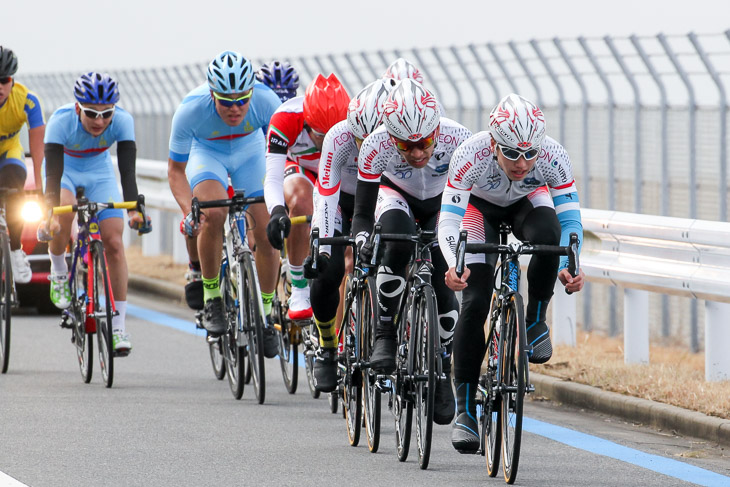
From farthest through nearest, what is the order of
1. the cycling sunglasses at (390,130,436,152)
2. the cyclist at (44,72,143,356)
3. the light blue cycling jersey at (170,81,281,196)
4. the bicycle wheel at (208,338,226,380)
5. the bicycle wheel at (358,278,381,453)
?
the bicycle wheel at (208,338,226,380)
the cyclist at (44,72,143,356)
the light blue cycling jersey at (170,81,281,196)
the bicycle wheel at (358,278,381,453)
the cycling sunglasses at (390,130,436,152)

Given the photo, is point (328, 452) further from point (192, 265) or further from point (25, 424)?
point (192, 265)

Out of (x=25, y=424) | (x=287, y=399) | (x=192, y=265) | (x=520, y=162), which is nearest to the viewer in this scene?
(x=520, y=162)

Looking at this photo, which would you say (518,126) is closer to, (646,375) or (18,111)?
(646,375)

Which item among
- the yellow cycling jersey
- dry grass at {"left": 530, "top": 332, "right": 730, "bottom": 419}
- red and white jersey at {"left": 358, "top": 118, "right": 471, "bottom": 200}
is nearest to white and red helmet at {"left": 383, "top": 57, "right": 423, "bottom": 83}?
red and white jersey at {"left": 358, "top": 118, "right": 471, "bottom": 200}

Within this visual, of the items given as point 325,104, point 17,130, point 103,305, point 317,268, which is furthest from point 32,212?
point 317,268

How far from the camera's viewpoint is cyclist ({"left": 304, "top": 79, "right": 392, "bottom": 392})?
8375mm

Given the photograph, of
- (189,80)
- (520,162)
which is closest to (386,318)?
(520,162)

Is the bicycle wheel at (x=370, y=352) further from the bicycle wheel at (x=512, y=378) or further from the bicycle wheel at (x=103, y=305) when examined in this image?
the bicycle wheel at (x=103, y=305)

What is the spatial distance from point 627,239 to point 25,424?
13.5 ft

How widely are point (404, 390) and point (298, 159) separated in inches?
112

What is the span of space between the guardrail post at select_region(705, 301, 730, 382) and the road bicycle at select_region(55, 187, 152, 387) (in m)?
3.61

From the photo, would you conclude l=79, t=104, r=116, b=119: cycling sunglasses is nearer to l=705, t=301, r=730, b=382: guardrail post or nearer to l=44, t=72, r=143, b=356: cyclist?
l=44, t=72, r=143, b=356: cyclist

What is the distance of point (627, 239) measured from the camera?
10.8 m

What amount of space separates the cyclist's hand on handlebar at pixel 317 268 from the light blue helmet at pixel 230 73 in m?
1.96
